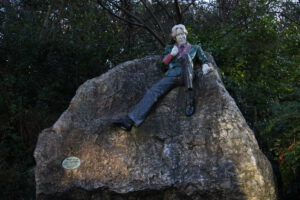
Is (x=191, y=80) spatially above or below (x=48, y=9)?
below

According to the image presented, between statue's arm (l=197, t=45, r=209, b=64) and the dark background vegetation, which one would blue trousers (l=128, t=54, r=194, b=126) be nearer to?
statue's arm (l=197, t=45, r=209, b=64)

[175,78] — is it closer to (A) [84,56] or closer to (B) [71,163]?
(B) [71,163]

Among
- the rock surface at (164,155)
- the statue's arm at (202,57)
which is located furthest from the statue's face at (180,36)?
the rock surface at (164,155)

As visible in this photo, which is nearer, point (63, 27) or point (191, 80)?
point (191, 80)

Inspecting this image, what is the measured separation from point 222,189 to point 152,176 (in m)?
0.73

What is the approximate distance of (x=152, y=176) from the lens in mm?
3861

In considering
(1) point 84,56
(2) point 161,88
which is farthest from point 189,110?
(1) point 84,56

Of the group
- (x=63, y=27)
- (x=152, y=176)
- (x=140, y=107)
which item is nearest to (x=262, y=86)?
(x=140, y=107)

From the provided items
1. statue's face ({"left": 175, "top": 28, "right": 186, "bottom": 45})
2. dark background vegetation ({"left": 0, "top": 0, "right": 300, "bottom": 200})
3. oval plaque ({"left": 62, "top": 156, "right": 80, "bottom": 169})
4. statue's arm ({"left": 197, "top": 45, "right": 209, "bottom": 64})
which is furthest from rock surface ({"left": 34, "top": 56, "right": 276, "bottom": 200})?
dark background vegetation ({"left": 0, "top": 0, "right": 300, "bottom": 200})

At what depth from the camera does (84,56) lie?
773cm

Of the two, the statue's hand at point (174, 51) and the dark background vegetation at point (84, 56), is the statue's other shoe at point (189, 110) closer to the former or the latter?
the statue's hand at point (174, 51)

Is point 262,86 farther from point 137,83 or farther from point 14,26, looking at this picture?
point 14,26

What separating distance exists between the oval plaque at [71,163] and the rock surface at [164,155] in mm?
40

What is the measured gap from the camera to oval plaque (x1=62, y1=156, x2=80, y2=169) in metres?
4.12
